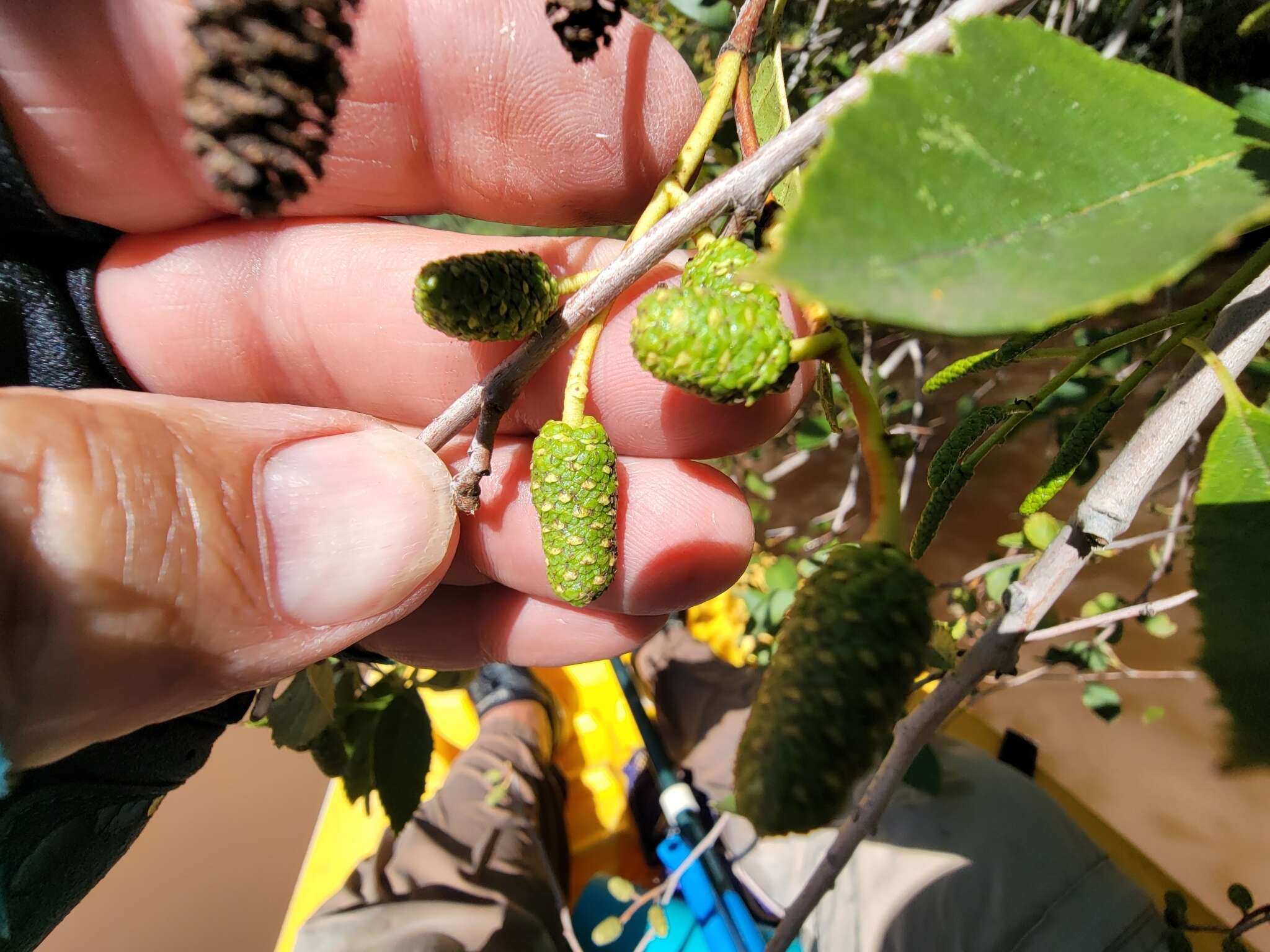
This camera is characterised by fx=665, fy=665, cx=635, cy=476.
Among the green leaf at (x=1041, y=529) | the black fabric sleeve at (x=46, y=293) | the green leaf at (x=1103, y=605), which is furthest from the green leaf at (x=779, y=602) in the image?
the black fabric sleeve at (x=46, y=293)

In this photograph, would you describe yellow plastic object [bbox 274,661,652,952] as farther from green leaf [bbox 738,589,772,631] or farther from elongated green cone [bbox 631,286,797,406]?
elongated green cone [bbox 631,286,797,406]

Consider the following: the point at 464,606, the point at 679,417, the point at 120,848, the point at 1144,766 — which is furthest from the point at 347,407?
the point at 1144,766

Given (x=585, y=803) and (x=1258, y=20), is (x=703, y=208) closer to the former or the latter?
(x=1258, y=20)

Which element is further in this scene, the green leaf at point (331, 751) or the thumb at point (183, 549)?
the green leaf at point (331, 751)

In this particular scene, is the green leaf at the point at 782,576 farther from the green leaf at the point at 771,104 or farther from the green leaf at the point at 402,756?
the green leaf at the point at 771,104

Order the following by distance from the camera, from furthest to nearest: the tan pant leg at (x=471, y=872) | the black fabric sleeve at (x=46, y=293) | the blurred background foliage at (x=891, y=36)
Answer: the tan pant leg at (x=471, y=872) → the blurred background foliage at (x=891, y=36) → the black fabric sleeve at (x=46, y=293)

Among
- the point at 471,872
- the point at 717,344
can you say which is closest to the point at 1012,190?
the point at 717,344

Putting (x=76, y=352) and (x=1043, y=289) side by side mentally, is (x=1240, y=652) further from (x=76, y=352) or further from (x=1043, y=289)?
(x=76, y=352)
